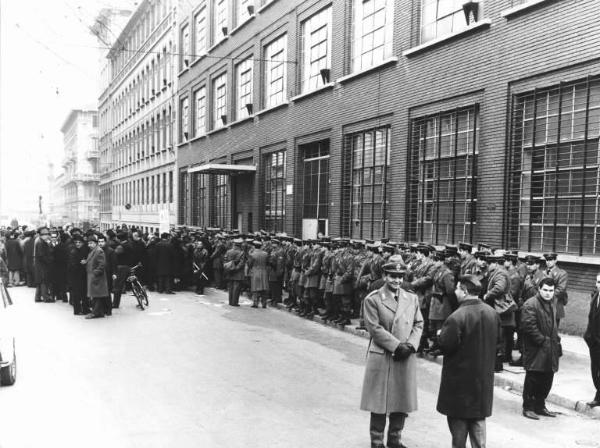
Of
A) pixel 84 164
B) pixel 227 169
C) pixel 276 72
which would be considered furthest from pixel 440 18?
pixel 84 164

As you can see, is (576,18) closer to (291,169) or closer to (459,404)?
(459,404)

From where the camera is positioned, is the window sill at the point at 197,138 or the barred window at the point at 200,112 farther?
the barred window at the point at 200,112

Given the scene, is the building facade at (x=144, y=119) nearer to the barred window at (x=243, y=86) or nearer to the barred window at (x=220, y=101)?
the barred window at (x=220, y=101)

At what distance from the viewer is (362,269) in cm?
1242

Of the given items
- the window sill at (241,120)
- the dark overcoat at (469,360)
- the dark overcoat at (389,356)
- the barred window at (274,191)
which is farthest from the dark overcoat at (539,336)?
the window sill at (241,120)

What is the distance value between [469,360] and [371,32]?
14.6m

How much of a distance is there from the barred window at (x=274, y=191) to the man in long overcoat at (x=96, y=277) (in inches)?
413

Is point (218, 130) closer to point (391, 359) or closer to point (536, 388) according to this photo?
point (536, 388)

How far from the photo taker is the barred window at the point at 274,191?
24062 mm

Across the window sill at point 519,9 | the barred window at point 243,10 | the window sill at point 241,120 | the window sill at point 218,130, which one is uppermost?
the barred window at point 243,10

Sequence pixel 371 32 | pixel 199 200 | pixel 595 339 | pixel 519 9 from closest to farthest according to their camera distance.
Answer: pixel 595 339 < pixel 519 9 < pixel 371 32 < pixel 199 200

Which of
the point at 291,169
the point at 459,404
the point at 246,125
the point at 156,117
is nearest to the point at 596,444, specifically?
the point at 459,404

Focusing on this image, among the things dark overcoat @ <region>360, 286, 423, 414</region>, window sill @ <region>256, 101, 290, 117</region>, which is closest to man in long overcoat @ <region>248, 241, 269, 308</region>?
window sill @ <region>256, 101, 290, 117</region>

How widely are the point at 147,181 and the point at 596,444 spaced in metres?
45.7
